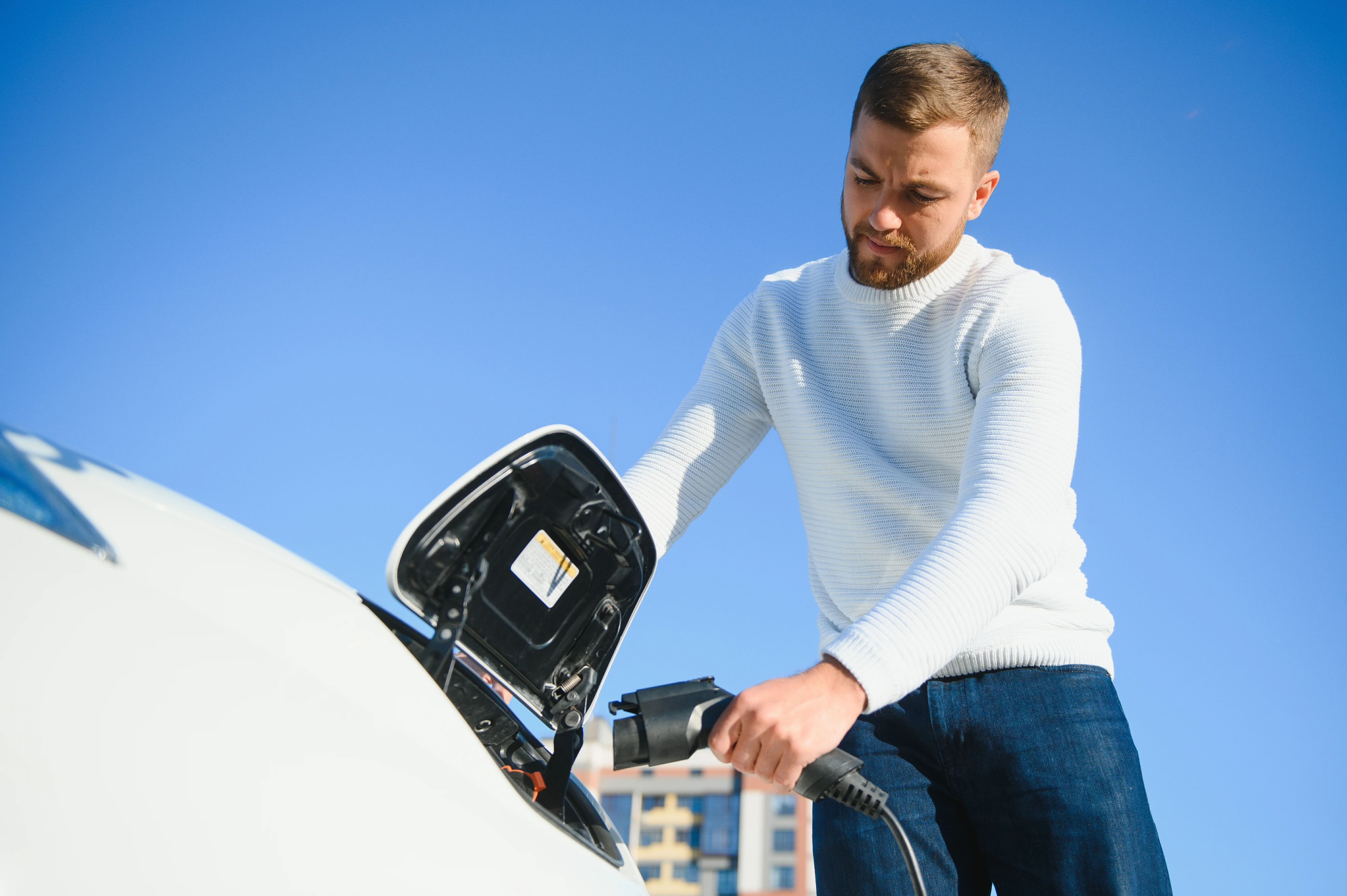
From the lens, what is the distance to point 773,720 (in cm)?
128

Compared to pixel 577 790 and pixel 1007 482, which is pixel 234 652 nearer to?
pixel 577 790

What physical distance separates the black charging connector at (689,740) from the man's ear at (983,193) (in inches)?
46.6

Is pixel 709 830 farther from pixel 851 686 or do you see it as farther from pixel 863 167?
pixel 851 686

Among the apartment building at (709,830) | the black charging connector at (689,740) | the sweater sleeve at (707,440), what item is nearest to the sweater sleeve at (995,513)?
the black charging connector at (689,740)

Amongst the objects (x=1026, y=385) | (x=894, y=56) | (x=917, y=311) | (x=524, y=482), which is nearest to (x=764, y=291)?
(x=917, y=311)

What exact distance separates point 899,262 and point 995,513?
680 millimetres

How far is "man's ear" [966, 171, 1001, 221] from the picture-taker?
6.84ft

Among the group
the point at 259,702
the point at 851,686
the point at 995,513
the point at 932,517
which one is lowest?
the point at 259,702

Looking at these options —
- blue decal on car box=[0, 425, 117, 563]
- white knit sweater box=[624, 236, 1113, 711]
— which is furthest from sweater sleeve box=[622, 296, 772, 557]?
blue decal on car box=[0, 425, 117, 563]

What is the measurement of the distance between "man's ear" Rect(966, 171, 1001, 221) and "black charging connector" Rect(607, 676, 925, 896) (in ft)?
3.89

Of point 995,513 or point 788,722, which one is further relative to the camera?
point 995,513

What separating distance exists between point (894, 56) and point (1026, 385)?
0.73 metres

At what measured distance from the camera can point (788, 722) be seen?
1.28 metres

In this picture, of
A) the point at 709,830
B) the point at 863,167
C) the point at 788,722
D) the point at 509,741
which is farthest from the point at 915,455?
the point at 709,830
